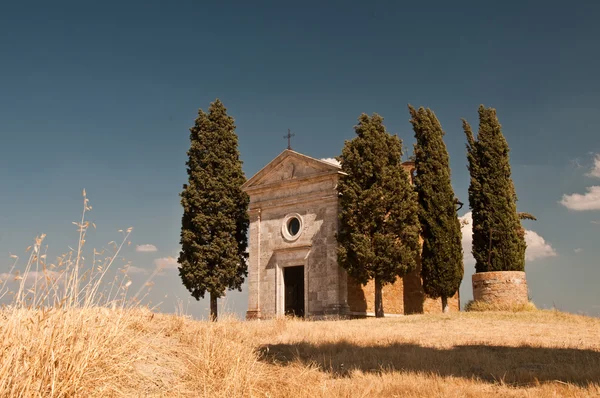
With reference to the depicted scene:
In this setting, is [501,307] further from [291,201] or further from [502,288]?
[291,201]

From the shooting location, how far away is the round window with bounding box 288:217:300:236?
78.0 ft

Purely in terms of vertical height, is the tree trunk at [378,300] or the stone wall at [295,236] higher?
the stone wall at [295,236]

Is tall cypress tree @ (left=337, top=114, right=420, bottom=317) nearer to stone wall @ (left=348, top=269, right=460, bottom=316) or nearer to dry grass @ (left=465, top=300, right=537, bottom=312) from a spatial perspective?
stone wall @ (left=348, top=269, right=460, bottom=316)

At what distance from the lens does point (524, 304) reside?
827 inches

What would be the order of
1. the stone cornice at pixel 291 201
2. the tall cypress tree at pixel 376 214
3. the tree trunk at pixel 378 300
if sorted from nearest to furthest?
the tall cypress tree at pixel 376 214, the tree trunk at pixel 378 300, the stone cornice at pixel 291 201

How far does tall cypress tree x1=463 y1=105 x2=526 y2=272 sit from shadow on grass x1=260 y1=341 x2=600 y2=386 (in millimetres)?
11463

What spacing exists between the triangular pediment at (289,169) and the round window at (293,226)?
5.93 ft

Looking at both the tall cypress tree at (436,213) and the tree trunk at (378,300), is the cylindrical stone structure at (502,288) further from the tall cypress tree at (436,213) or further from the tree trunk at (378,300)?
the tree trunk at (378,300)

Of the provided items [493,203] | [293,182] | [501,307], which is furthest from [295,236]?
[501,307]

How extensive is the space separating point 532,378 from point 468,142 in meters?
17.4

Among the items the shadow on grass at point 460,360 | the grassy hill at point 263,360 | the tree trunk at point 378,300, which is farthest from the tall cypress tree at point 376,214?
the shadow on grass at point 460,360

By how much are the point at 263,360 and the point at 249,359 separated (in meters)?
1.50

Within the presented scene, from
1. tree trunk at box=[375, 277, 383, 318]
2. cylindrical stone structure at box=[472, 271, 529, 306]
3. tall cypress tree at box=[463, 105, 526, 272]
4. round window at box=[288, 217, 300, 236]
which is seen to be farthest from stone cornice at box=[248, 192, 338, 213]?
cylindrical stone structure at box=[472, 271, 529, 306]

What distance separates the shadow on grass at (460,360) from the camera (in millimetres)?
8203
